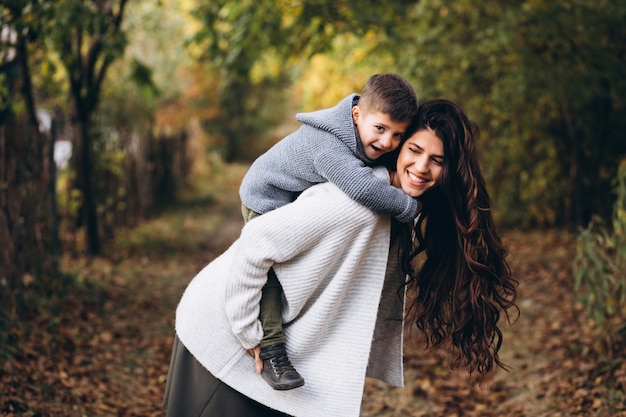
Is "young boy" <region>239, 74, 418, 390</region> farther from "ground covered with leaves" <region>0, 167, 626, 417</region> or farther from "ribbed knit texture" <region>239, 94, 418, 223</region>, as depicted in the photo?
"ground covered with leaves" <region>0, 167, 626, 417</region>

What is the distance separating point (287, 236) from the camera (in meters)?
2.21

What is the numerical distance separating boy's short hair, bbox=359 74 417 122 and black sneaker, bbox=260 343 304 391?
0.91m

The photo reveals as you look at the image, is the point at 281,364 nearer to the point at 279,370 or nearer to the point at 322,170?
the point at 279,370

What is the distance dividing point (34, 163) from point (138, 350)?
6.74 feet

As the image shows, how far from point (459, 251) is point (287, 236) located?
743 millimetres

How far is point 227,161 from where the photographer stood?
25.0 meters

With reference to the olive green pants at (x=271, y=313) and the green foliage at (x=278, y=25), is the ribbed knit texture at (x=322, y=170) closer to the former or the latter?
the olive green pants at (x=271, y=313)

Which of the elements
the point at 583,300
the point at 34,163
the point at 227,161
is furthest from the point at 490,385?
the point at 227,161

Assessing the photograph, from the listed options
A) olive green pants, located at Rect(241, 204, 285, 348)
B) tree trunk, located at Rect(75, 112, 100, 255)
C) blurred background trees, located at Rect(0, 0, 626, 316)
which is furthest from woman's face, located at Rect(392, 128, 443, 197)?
tree trunk, located at Rect(75, 112, 100, 255)

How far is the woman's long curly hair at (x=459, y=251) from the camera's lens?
2.41 meters

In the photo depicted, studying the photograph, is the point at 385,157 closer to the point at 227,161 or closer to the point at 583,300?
the point at 583,300

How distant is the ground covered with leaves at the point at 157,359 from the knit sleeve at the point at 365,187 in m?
2.69

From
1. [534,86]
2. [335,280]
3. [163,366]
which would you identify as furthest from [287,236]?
[534,86]

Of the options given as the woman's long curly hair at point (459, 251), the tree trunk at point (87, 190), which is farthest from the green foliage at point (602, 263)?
the tree trunk at point (87, 190)
